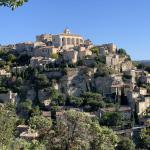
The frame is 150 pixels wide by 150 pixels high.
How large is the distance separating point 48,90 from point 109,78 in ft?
17.4

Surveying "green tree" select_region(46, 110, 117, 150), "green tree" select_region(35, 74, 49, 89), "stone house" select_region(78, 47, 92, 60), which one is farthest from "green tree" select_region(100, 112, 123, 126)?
"green tree" select_region(46, 110, 117, 150)

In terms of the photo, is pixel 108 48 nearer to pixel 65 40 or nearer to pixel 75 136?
pixel 65 40

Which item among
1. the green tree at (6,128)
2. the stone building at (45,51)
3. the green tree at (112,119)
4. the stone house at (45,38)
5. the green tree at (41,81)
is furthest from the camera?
the stone house at (45,38)

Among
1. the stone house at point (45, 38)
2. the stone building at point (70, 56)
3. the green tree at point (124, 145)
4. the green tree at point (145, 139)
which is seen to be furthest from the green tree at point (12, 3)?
the stone house at point (45, 38)

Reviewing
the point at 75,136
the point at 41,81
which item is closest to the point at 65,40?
the point at 41,81

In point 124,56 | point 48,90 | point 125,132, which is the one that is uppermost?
point 124,56

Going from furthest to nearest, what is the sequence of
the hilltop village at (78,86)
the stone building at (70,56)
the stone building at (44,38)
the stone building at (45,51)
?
the stone building at (44,38) < the stone building at (45,51) < the stone building at (70,56) < the hilltop village at (78,86)

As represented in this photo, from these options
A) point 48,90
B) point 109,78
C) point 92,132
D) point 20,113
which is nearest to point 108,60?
point 109,78

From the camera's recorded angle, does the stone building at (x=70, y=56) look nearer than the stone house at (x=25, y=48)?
Yes

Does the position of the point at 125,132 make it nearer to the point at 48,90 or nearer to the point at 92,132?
the point at 48,90

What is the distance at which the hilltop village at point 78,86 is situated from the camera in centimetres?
3844

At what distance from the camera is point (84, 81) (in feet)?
140

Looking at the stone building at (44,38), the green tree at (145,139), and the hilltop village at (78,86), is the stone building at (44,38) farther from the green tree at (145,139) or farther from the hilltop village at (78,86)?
the green tree at (145,139)

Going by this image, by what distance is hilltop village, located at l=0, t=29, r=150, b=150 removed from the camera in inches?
Answer: 1513
